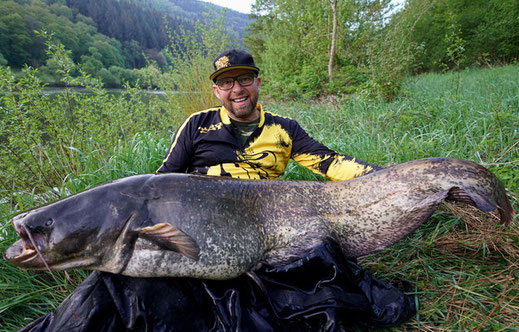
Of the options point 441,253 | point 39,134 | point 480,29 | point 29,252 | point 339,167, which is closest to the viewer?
point 29,252

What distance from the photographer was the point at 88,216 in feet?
4.18

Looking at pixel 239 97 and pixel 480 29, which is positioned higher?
pixel 480 29

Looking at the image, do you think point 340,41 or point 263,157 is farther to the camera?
point 340,41

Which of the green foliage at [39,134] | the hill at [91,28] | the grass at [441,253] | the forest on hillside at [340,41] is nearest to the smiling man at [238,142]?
the grass at [441,253]

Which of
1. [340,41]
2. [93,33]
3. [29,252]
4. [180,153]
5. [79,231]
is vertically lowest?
[29,252]

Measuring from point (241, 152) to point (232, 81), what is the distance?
0.63 metres

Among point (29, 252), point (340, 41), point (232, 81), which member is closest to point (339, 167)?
point (232, 81)

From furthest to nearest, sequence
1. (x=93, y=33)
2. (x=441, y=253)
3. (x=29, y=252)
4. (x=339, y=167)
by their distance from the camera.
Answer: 1. (x=93, y=33)
2. (x=339, y=167)
3. (x=441, y=253)
4. (x=29, y=252)

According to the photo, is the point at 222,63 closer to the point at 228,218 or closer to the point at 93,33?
the point at 228,218

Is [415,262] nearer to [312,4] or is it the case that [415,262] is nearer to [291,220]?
[291,220]

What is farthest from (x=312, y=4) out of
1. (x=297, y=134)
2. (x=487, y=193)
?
(x=487, y=193)

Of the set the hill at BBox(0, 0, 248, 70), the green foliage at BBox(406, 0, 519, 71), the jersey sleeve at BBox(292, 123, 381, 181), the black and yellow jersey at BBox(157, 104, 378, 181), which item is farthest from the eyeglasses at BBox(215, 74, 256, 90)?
the green foliage at BBox(406, 0, 519, 71)

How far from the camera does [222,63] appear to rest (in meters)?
2.22

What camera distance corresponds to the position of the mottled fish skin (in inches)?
49.5
